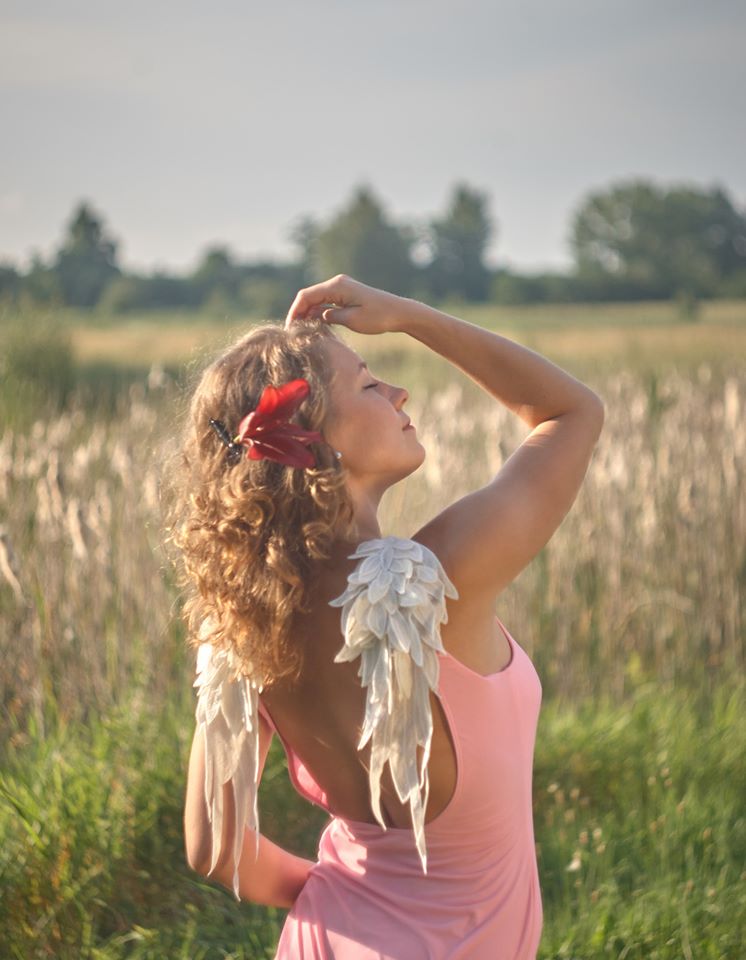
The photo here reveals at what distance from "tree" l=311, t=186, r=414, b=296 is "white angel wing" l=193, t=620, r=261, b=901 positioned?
35597 millimetres

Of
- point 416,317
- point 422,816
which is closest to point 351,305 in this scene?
point 416,317

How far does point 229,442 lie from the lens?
1361 millimetres

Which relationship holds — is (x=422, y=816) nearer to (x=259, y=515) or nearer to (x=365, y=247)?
(x=259, y=515)

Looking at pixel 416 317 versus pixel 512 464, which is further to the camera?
pixel 416 317

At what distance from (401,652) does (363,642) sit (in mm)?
49

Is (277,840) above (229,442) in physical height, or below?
below

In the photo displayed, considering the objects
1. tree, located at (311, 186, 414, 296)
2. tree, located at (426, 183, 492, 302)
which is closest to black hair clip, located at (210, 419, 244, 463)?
tree, located at (426, 183, 492, 302)

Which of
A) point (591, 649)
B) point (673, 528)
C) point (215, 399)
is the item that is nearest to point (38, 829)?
point (215, 399)

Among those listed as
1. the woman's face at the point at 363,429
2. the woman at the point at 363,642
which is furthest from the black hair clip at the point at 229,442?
the woman's face at the point at 363,429

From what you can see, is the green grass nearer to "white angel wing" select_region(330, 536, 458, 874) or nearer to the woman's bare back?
the woman's bare back

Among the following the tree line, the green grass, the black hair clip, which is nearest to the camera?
the black hair clip

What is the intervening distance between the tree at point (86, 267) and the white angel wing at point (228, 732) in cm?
2152

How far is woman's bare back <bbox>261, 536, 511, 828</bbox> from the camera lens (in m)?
1.30

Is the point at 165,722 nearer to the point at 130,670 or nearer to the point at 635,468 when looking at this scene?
the point at 130,670
